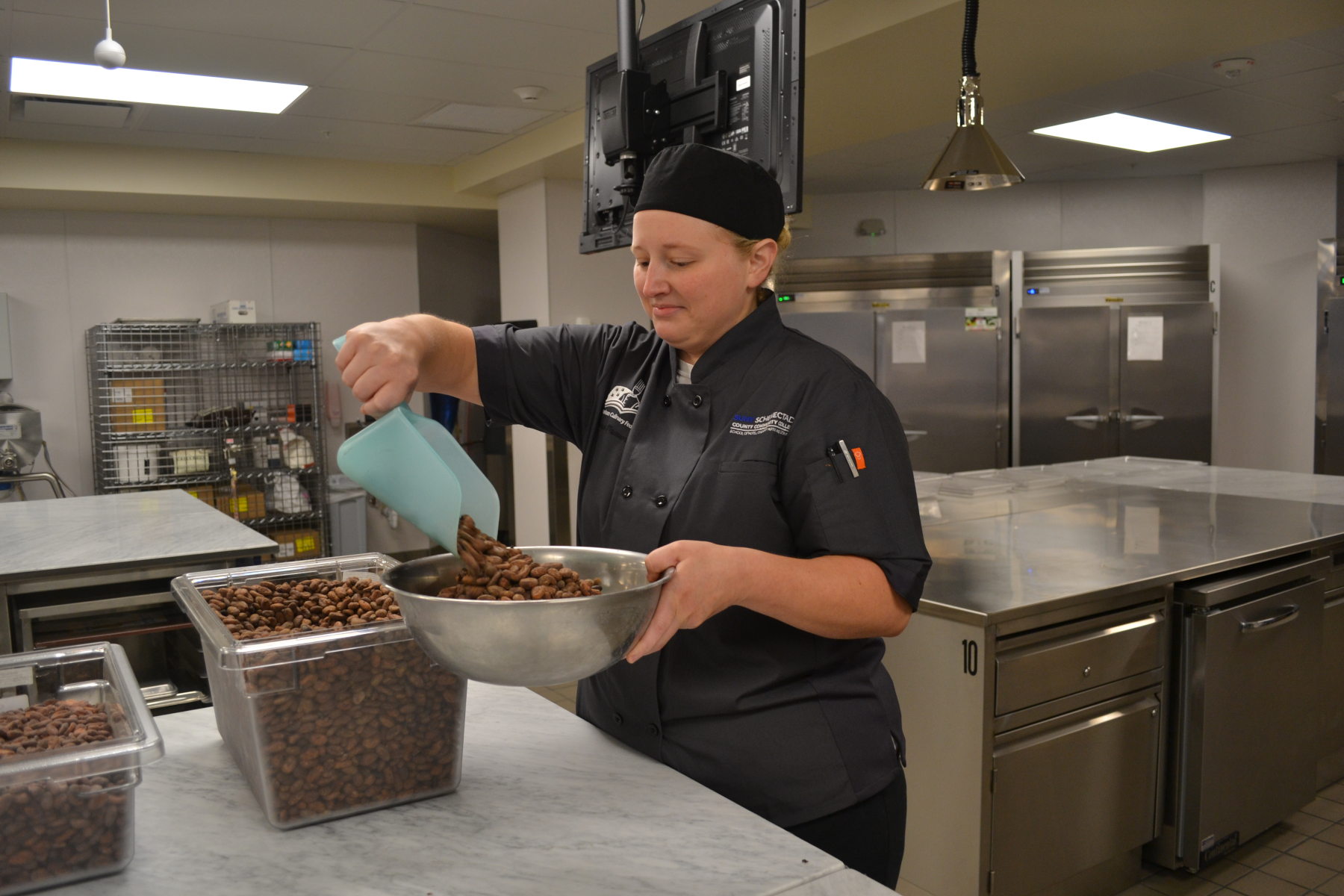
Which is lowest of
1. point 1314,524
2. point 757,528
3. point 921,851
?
point 921,851

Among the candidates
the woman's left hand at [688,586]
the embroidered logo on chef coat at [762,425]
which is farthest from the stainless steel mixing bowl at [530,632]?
the embroidered logo on chef coat at [762,425]

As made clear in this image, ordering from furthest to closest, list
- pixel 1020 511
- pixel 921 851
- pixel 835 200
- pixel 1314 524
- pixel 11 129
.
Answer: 1. pixel 835 200
2. pixel 11 129
3. pixel 1020 511
4. pixel 1314 524
5. pixel 921 851

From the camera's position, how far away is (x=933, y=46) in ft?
11.7

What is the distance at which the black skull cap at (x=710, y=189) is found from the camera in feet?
4.05

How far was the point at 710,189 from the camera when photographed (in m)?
1.24

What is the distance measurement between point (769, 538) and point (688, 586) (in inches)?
11.5

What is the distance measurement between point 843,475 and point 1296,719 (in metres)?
2.48

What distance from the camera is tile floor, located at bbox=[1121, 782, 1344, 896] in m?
2.63

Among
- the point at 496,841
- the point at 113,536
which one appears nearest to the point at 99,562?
the point at 113,536

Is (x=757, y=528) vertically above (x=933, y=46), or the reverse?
(x=933, y=46)

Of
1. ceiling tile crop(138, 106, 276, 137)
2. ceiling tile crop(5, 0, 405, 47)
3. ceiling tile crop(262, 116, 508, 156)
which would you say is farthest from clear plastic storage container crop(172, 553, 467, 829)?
ceiling tile crop(262, 116, 508, 156)

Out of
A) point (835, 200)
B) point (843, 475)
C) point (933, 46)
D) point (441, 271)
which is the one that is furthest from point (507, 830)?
point (441, 271)

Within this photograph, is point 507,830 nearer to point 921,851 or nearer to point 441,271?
point 921,851

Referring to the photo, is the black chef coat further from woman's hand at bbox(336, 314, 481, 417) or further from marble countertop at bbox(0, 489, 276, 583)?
marble countertop at bbox(0, 489, 276, 583)
